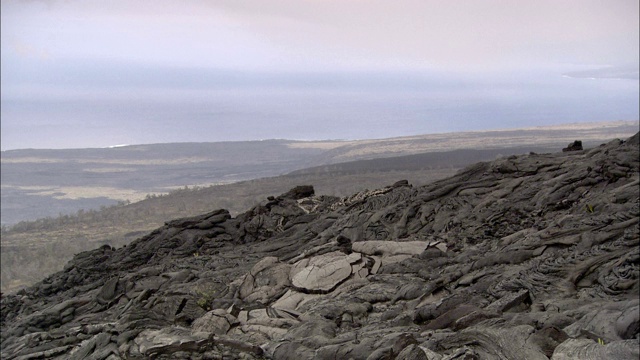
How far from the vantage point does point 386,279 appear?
16.9 m

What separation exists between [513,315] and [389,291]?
15.3 feet

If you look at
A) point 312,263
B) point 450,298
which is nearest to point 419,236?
point 312,263

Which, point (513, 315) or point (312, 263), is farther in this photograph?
point (312, 263)

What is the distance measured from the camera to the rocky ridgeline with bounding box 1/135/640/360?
11664 millimetres

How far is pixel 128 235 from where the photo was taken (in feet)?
207

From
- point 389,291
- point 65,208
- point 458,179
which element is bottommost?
point 65,208

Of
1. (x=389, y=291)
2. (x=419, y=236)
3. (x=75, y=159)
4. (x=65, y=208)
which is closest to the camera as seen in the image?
A: (x=389, y=291)

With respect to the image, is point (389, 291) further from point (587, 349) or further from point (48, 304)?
point (48, 304)

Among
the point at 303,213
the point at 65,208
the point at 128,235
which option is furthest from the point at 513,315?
the point at 65,208

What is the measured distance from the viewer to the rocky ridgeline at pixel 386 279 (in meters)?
11.7

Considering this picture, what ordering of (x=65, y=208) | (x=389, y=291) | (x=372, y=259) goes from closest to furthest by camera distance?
(x=389, y=291)
(x=372, y=259)
(x=65, y=208)

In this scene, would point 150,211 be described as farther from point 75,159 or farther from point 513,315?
point 75,159

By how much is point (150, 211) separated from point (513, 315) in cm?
6840

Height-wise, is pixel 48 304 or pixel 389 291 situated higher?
pixel 389 291
